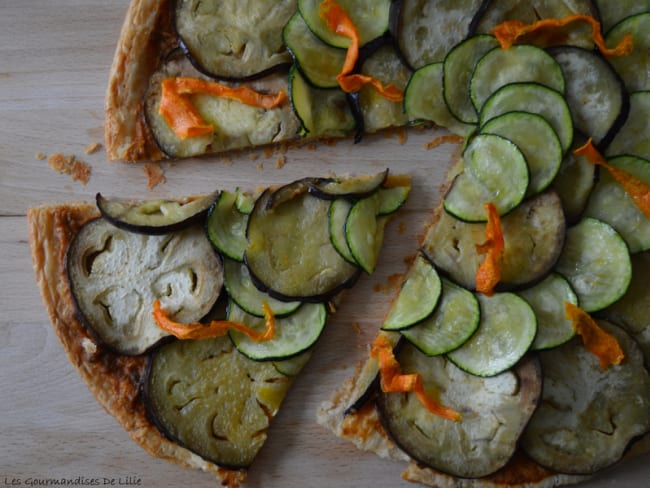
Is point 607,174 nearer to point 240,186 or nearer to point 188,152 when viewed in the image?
point 240,186

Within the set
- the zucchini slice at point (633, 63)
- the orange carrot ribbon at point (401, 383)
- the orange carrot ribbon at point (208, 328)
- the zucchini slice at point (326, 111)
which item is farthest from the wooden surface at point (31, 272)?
the zucchini slice at point (633, 63)

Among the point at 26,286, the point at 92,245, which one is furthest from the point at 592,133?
the point at 26,286

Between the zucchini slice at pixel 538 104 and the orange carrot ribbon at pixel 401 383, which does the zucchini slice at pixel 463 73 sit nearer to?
the zucchini slice at pixel 538 104

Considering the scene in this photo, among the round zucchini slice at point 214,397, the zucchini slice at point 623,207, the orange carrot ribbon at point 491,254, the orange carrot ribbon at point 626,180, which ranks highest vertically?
the orange carrot ribbon at point 626,180

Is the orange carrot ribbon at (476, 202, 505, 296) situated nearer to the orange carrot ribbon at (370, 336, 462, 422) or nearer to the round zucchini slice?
the orange carrot ribbon at (370, 336, 462, 422)

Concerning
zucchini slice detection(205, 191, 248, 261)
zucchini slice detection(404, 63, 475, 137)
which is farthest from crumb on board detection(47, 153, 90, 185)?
zucchini slice detection(404, 63, 475, 137)

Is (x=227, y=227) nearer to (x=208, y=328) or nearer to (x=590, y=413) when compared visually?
(x=208, y=328)
